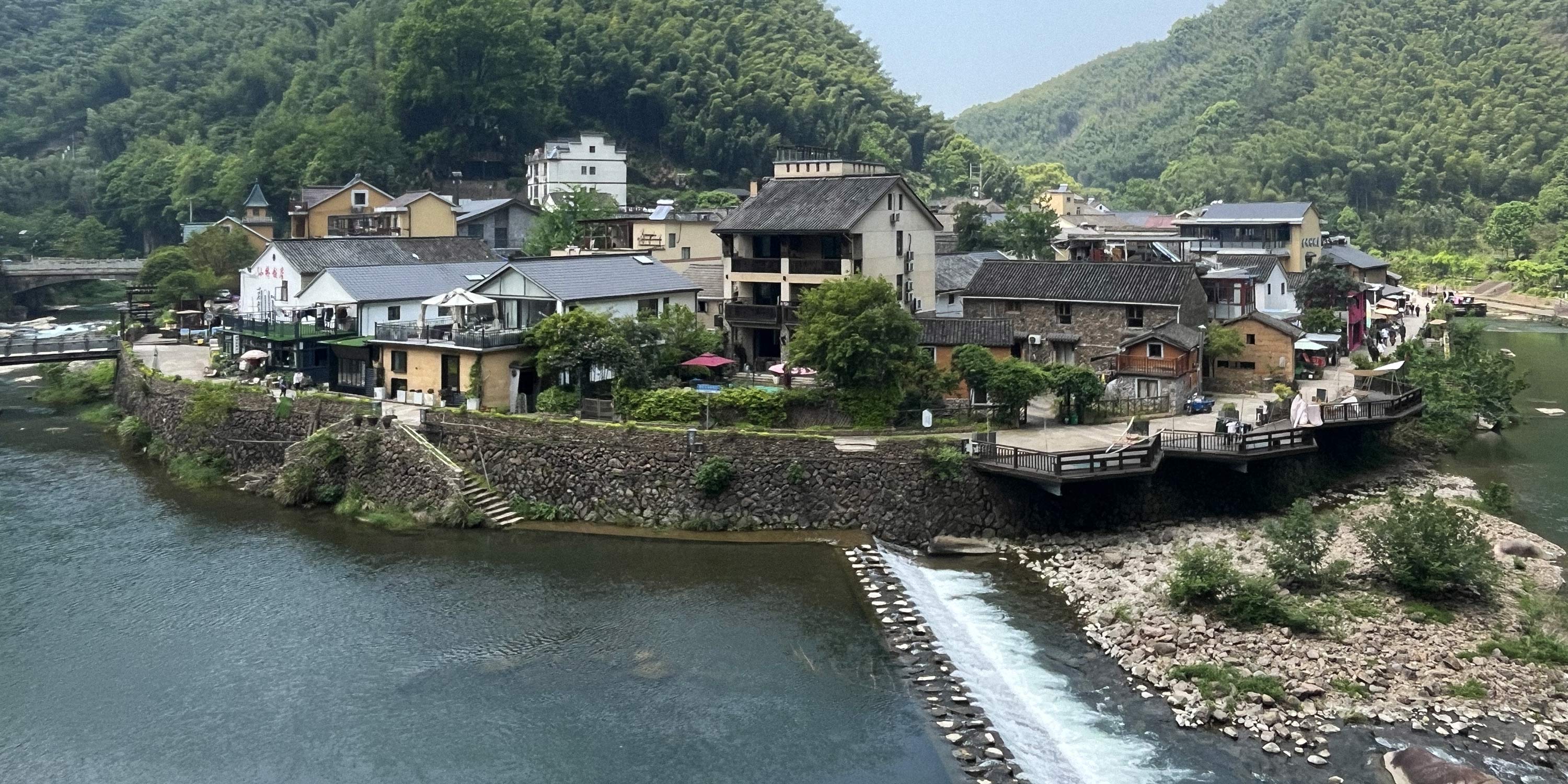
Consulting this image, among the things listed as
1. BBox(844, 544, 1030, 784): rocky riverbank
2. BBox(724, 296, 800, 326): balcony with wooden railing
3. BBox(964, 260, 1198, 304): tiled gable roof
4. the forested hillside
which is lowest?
BBox(844, 544, 1030, 784): rocky riverbank


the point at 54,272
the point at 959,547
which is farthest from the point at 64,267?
the point at 959,547

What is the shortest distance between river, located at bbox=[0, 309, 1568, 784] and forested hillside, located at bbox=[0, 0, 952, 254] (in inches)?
1737

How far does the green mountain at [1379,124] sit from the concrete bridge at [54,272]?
7191 centimetres

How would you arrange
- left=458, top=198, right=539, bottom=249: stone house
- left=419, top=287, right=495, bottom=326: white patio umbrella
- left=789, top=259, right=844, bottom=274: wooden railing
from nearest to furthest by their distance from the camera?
1. left=419, top=287, right=495, bottom=326: white patio umbrella
2. left=789, top=259, right=844, bottom=274: wooden railing
3. left=458, top=198, right=539, bottom=249: stone house

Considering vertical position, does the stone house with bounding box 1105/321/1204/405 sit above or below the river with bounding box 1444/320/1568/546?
above

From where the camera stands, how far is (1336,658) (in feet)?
62.1

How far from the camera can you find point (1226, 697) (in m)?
17.8

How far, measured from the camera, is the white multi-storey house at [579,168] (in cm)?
6162

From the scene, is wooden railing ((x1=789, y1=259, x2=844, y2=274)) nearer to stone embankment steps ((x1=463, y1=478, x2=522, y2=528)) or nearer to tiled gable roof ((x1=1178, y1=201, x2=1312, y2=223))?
stone embankment steps ((x1=463, y1=478, x2=522, y2=528))

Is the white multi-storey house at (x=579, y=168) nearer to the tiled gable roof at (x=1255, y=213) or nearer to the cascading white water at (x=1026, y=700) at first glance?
the tiled gable roof at (x=1255, y=213)

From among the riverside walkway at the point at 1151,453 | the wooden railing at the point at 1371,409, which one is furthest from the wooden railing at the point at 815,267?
the wooden railing at the point at 1371,409

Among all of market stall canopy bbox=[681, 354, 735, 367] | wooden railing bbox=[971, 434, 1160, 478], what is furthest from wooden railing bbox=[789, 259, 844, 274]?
wooden railing bbox=[971, 434, 1160, 478]

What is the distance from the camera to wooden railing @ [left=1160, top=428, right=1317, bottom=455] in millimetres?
25875

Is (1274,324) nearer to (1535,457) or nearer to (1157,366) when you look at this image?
(1157,366)
